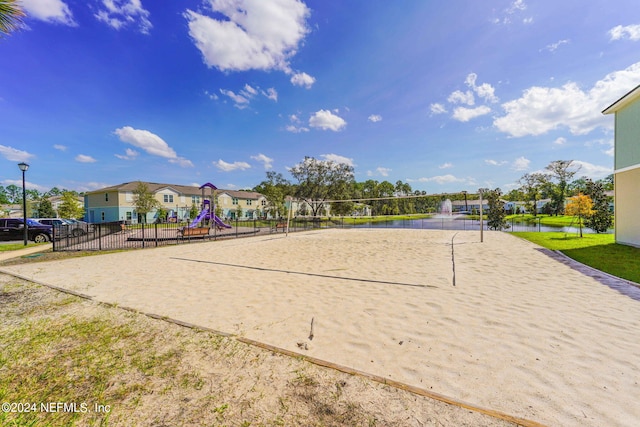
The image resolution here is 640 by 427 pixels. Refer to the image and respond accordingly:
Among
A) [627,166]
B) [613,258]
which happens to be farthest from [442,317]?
[627,166]

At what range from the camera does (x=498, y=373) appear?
267 centimetres

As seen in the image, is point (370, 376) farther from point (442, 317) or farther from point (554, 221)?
point (554, 221)

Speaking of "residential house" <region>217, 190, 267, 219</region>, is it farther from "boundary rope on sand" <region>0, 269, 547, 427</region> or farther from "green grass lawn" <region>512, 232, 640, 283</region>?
"green grass lawn" <region>512, 232, 640, 283</region>

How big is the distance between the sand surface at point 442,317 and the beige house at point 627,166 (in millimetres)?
6256

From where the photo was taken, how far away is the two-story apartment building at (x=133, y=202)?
35.8 meters

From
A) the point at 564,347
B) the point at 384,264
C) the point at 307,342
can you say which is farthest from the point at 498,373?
the point at 384,264

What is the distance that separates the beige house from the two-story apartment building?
3324 cm

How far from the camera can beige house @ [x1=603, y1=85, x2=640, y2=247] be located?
32.8ft

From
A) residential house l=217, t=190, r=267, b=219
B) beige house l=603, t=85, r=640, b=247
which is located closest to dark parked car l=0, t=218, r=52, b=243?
residential house l=217, t=190, r=267, b=219

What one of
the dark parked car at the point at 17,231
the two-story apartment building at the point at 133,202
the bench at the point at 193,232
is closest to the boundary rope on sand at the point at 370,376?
the bench at the point at 193,232

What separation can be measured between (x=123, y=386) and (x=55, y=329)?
242 cm

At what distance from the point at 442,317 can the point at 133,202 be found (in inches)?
1601

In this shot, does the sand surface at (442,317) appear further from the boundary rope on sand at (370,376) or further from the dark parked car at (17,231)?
the dark parked car at (17,231)

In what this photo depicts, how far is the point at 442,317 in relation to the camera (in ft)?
13.5
